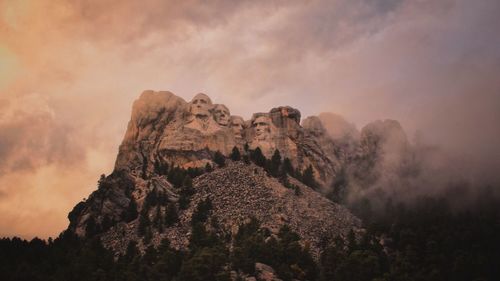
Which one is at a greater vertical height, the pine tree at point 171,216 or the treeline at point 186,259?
the pine tree at point 171,216

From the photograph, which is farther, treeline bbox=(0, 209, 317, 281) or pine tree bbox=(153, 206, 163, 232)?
pine tree bbox=(153, 206, 163, 232)

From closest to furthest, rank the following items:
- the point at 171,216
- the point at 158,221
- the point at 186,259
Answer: the point at 186,259, the point at 171,216, the point at 158,221

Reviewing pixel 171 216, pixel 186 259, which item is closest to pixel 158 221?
pixel 171 216

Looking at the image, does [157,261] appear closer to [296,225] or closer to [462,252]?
[296,225]

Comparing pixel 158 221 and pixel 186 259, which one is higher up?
pixel 158 221

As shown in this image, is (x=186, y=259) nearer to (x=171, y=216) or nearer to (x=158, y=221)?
(x=171, y=216)

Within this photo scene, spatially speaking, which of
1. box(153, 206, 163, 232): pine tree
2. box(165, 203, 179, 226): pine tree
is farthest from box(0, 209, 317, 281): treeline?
box(153, 206, 163, 232): pine tree

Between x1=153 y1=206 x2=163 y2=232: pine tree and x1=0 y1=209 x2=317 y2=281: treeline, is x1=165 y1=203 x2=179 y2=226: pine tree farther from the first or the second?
x1=0 y1=209 x2=317 y2=281: treeline

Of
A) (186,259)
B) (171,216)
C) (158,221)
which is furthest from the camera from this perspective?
(158,221)

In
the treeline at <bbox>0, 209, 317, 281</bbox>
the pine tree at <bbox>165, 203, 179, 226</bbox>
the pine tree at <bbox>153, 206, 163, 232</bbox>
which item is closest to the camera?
the treeline at <bbox>0, 209, 317, 281</bbox>

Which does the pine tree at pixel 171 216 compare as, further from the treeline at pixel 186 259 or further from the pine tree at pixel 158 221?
the treeline at pixel 186 259

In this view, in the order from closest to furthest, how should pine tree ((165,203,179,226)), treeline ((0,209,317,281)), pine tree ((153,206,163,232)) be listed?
treeline ((0,209,317,281)) → pine tree ((153,206,163,232)) → pine tree ((165,203,179,226))

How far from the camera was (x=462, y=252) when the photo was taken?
598ft


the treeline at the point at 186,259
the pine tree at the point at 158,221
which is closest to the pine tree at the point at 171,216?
the pine tree at the point at 158,221
